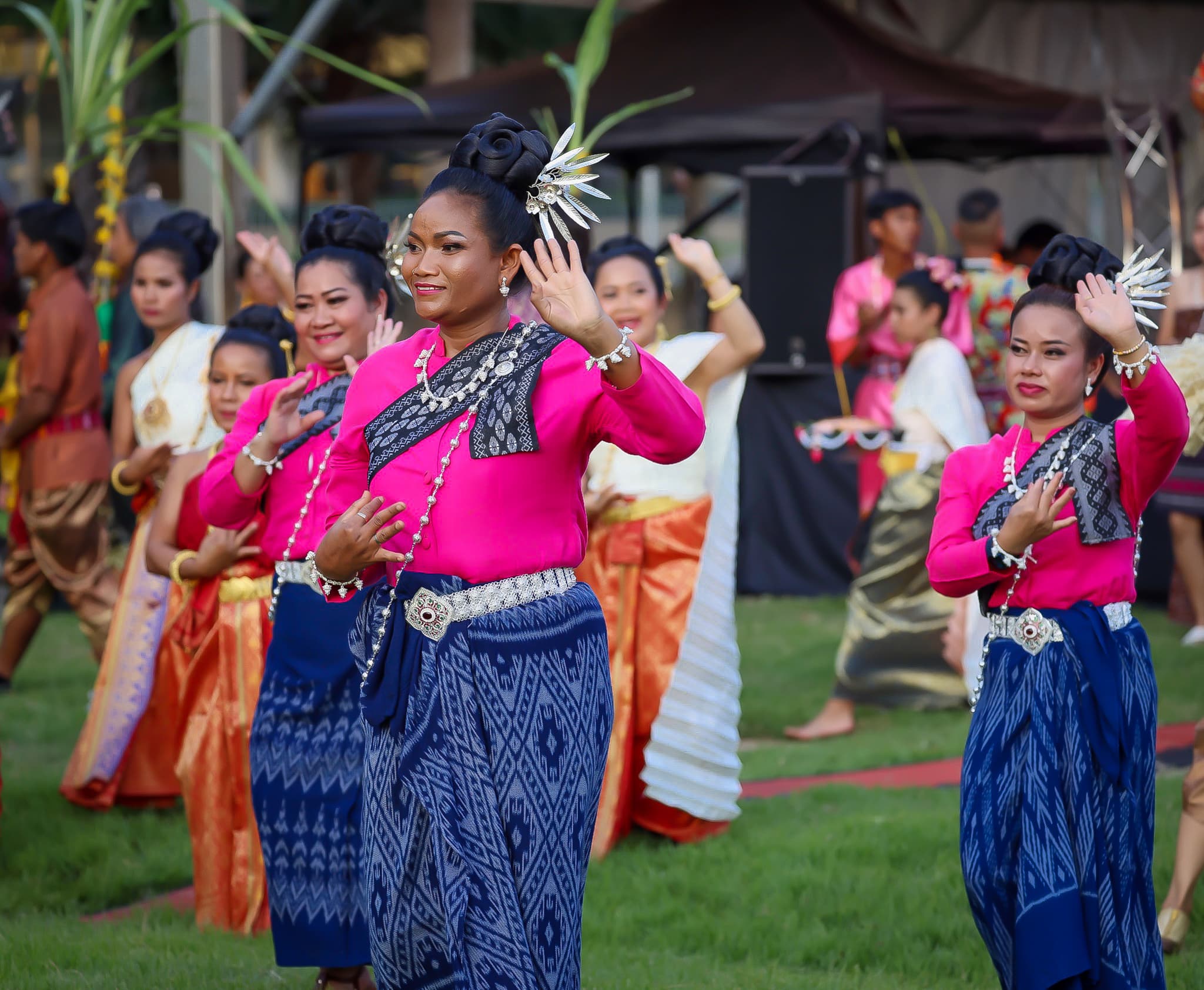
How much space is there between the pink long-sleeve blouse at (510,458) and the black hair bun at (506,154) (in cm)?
27

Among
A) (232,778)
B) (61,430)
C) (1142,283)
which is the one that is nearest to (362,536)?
(1142,283)

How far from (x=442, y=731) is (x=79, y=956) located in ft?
5.86

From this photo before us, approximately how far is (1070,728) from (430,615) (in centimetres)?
136

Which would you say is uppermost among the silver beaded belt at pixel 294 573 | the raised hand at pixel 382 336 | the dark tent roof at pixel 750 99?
the dark tent roof at pixel 750 99

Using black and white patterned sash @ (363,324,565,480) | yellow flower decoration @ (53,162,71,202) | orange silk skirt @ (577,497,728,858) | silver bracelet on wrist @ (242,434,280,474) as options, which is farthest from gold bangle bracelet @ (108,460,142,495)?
black and white patterned sash @ (363,324,565,480)

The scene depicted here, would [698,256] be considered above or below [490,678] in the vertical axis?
above

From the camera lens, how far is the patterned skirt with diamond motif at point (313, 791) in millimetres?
3926

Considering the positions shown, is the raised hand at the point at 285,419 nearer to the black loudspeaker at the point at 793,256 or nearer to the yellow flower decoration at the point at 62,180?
the yellow flower decoration at the point at 62,180

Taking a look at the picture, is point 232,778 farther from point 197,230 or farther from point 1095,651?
point 197,230

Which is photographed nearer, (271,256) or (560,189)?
(560,189)

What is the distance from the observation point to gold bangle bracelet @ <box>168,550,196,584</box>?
4609mm

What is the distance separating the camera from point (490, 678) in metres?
2.81

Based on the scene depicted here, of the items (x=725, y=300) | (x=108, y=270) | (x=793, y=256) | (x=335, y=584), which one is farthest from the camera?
(x=793, y=256)

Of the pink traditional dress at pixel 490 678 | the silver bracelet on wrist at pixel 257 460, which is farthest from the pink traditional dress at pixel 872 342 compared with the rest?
the pink traditional dress at pixel 490 678
